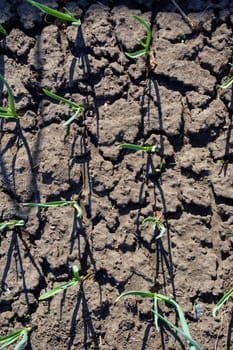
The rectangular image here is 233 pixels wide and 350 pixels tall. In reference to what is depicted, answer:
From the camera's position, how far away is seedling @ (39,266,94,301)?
1.59 meters

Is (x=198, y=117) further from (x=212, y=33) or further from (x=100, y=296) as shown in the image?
(x=100, y=296)

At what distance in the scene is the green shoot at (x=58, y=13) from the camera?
159cm

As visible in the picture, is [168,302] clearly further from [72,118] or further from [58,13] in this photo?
[58,13]

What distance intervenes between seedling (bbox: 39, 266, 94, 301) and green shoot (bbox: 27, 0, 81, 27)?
0.89 metres

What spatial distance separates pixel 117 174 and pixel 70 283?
425mm

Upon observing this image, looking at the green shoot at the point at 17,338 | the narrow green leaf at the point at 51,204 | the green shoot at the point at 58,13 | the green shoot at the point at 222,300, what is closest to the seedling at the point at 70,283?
the green shoot at the point at 17,338

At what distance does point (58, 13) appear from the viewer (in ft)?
5.28

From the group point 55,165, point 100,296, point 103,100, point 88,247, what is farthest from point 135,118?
point 100,296

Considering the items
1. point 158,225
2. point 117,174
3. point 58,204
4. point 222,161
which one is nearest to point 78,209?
point 58,204

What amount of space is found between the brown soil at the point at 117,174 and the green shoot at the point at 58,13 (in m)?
0.04

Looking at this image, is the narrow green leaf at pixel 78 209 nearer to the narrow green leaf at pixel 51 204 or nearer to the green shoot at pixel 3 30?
the narrow green leaf at pixel 51 204

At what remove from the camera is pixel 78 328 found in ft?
5.28

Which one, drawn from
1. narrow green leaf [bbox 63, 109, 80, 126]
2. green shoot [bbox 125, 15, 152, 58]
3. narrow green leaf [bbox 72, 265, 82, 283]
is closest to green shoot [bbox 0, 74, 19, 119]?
narrow green leaf [bbox 63, 109, 80, 126]

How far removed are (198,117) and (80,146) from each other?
1.47 feet
